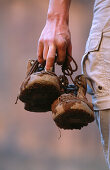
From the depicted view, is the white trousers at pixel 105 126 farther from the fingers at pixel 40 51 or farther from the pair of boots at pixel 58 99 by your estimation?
the fingers at pixel 40 51

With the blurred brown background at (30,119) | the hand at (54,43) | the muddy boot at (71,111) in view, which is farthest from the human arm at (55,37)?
the blurred brown background at (30,119)

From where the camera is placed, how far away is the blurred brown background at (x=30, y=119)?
3600 millimetres

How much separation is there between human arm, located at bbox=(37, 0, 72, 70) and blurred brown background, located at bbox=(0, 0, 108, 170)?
2624 mm

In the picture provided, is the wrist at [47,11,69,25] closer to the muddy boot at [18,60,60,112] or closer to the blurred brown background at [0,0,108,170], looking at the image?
the muddy boot at [18,60,60,112]

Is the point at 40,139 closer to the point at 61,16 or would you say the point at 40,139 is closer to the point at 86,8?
the point at 86,8

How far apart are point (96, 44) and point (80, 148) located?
9.47 feet

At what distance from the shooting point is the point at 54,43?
914mm

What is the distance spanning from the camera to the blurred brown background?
360 cm

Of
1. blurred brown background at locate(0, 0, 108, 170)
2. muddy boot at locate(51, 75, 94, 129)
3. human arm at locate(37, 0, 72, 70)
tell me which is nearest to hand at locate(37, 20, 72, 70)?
human arm at locate(37, 0, 72, 70)

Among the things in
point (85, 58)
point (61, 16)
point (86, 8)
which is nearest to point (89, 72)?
point (85, 58)

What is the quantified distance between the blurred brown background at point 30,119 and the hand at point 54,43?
2.62 meters

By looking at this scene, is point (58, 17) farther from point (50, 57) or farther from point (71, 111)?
point (71, 111)

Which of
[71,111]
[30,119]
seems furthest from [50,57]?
[30,119]

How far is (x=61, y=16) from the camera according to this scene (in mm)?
956
